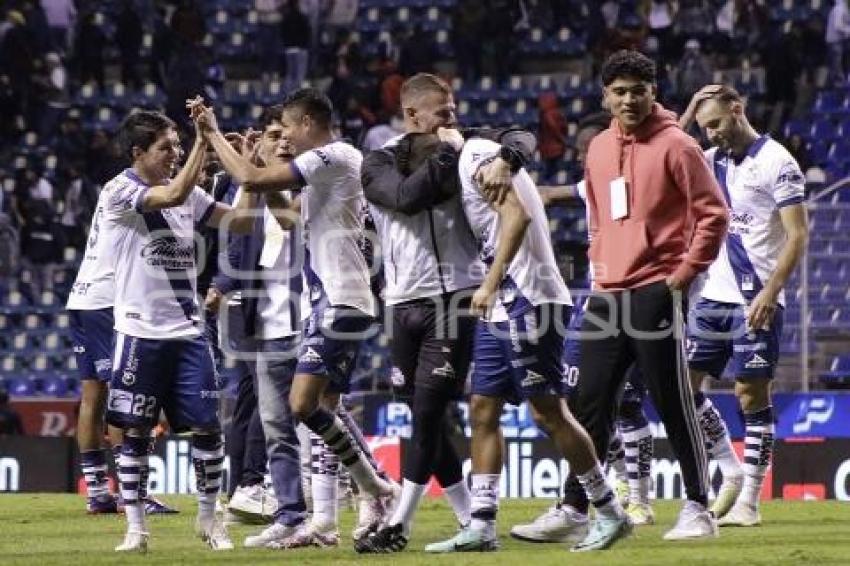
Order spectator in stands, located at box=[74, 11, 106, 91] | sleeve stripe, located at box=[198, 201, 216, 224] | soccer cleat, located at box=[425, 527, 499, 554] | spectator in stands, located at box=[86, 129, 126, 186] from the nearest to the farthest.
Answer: soccer cleat, located at box=[425, 527, 499, 554] < sleeve stripe, located at box=[198, 201, 216, 224] < spectator in stands, located at box=[86, 129, 126, 186] < spectator in stands, located at box=[74, 11, 106, 91]

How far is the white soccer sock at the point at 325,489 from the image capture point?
444 inches

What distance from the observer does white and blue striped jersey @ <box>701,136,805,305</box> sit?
1255 cm

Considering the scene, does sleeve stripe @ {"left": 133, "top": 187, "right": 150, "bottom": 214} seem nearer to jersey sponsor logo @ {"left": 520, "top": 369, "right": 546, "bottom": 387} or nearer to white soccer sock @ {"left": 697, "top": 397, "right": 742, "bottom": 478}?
jersey sponsor logo @ {"left": 520, "top": 369, "right": 546, "bottom": 387}

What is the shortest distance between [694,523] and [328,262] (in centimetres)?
235

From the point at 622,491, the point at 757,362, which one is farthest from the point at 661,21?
the point at 757,362

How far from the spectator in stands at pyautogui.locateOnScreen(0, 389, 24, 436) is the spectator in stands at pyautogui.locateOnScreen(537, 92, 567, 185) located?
8.24 metres

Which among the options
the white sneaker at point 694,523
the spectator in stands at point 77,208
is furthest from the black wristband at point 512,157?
the spectator in stands at point 77,208

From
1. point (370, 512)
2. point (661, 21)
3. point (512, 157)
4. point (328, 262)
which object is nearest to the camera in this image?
point (512, 157)

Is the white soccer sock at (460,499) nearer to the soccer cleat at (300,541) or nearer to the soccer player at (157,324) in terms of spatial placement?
the soccer cleat at (300,541)

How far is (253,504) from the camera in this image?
13312 millimetres

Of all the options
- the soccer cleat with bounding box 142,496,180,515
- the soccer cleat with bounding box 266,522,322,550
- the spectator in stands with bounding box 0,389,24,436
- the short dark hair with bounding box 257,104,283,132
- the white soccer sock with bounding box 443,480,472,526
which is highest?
the short dark hair with bounding box 257,104,283,132

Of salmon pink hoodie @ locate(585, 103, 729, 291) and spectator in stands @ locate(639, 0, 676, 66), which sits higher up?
spectator in stands @ locate(639, 0, 676, 66)

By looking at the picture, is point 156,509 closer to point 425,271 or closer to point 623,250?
point 425,271

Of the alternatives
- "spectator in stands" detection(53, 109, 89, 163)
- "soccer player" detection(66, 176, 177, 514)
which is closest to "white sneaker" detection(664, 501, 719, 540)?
"soccer player" detection(66, 176, 177, 514)
